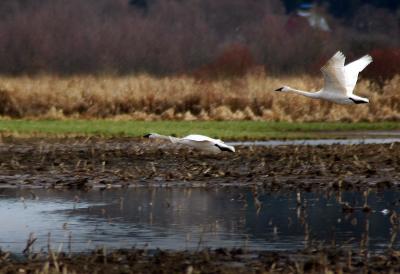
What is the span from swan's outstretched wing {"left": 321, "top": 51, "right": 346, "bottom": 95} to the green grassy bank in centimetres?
706

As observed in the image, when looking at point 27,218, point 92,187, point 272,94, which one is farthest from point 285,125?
point 27,218

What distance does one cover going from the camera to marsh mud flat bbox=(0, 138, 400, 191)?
20.1 metres

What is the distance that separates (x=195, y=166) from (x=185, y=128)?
8876 mm

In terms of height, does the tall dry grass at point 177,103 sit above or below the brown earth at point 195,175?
above

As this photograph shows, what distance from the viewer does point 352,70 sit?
74.5ft

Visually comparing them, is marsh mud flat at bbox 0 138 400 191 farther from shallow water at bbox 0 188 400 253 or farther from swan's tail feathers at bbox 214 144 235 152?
shallow water at bbox 0 188 400 253

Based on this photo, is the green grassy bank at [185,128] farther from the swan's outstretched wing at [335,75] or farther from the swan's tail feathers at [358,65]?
the swan's outstretched wing at [335,75]

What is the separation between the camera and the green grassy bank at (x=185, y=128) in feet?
96.9

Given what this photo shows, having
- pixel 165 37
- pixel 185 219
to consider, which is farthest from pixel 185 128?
pixel 165 37

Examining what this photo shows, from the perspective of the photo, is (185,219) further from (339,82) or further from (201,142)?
(339,82)

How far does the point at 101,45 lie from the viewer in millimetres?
47438

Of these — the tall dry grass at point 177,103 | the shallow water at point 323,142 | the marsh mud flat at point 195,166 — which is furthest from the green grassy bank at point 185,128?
the marsh mud flat at point 195,166

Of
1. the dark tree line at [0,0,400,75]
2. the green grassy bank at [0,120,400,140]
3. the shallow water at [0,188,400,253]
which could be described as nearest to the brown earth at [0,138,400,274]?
the shallow water at [0,188,400,253]

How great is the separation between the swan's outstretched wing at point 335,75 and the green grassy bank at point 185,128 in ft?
23.2
